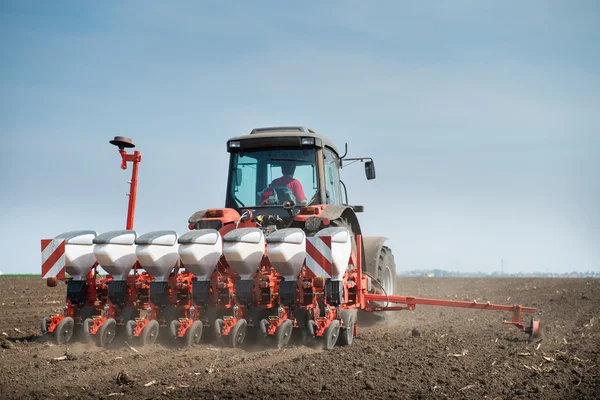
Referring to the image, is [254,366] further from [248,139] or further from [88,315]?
[248,139]

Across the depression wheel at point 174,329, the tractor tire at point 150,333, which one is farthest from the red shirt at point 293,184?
the tractor tire at point 150,333

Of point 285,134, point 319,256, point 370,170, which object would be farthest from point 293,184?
point 319,256

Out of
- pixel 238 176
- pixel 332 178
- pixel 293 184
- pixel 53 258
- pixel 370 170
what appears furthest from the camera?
pixel 370 170

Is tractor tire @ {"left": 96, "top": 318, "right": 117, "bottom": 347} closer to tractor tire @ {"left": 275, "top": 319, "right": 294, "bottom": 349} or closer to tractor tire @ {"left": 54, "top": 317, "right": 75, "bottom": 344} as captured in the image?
tractor tire @ {"left": 54, "top": 317, "right": 75, "bottom": 344}

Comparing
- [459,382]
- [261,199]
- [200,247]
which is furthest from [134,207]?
[459,382]

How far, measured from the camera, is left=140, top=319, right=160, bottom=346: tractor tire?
25.4ft

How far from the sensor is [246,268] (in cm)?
774

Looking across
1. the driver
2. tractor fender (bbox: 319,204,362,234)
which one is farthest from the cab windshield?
tractor fender (bbox: 319,204,362,234)

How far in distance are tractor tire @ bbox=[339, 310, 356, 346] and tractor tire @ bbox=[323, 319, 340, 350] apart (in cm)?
11

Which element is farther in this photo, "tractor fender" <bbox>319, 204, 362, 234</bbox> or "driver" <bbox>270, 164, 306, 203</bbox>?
"driver" <bbox>270, 164, 306, 203</bbox>

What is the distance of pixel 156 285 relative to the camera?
319 inches

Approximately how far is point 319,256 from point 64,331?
332 centimetres

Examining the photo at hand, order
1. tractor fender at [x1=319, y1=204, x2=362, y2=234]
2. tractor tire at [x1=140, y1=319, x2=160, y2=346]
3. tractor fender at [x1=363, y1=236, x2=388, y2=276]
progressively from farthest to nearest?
tractor fender at [x1=363, y1=236, x2=388, y2=276]
tractor fender at [x1=319, y1=204, x2=362, y2=234]
tractor tire at [x1=140, y1=319, x2=160, y2=346]

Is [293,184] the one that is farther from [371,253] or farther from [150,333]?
[150,333]
